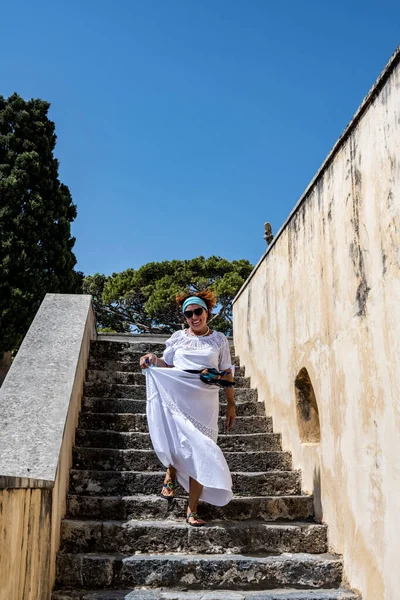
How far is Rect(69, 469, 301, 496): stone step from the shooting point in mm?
4090

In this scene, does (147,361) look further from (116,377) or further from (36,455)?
(116,377)

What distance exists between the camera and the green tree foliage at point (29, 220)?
12.3 metres

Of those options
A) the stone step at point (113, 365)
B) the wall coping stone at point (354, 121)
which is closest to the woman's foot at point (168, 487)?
the stone step at point (113, 365)

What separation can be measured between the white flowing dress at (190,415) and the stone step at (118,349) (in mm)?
1861

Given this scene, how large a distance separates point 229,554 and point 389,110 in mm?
2704

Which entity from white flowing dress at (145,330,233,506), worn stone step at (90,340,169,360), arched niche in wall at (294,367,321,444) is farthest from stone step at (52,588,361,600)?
worn stone step at (90,340,169,360)

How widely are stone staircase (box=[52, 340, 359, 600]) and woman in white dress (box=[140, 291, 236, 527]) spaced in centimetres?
21

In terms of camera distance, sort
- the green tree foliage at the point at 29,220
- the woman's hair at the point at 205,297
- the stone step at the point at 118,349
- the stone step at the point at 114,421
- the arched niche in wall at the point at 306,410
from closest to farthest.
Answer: the woman's hair at the point at 205,297, the arched niche in wall at the point at 306,410, the stone step at the point at 114,421, the stone step at the point at 118,349, the green tree foliage at the point at 29,220

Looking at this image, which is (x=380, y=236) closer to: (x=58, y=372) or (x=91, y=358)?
(x=58, y=372)

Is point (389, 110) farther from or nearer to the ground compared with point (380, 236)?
farther from the ground

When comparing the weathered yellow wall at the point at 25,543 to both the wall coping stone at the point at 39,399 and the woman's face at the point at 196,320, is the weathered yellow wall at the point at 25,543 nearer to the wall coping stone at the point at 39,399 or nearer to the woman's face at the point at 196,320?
the wall coping stone at the point at 39,399

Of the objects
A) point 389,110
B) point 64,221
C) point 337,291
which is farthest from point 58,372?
point 64,221

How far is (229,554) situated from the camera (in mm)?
3578

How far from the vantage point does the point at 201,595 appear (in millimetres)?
3195
